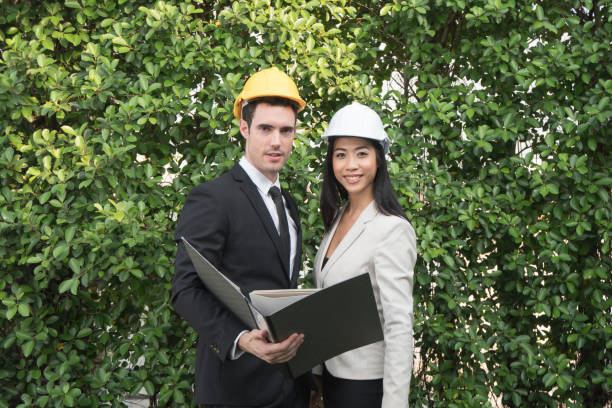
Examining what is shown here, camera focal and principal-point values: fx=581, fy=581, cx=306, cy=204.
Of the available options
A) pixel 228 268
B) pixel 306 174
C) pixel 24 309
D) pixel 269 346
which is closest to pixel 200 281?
pixel 228 268

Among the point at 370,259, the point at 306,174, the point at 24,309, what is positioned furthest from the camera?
the point at 306,174

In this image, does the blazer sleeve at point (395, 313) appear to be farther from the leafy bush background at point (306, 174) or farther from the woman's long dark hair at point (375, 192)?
the leafy bush background at point (306, 174)

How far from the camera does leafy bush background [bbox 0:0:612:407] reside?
3.30 m

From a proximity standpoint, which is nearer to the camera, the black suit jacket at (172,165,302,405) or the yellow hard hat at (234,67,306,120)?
the black suit jacket at (172,165,302,405)

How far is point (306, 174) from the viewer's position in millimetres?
3354

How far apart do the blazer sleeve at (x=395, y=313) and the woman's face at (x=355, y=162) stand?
12.5 inches

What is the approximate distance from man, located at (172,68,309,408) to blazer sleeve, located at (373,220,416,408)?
37 cm

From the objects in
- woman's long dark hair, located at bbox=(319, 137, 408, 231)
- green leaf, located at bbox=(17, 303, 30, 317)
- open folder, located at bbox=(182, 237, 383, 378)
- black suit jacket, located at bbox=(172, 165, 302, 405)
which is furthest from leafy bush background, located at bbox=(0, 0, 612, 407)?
open folder, located at bbox=(182, 237, 383, 378)

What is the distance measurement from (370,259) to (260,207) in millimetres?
487

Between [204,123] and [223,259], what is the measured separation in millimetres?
1402

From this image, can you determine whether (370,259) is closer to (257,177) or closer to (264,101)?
(257,177)

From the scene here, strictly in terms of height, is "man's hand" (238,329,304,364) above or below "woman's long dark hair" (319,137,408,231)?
below

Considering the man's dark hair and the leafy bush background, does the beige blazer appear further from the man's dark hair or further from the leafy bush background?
the leafy bush background

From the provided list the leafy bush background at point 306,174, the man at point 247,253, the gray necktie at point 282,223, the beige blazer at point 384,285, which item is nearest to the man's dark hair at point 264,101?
the man at point 247,253
